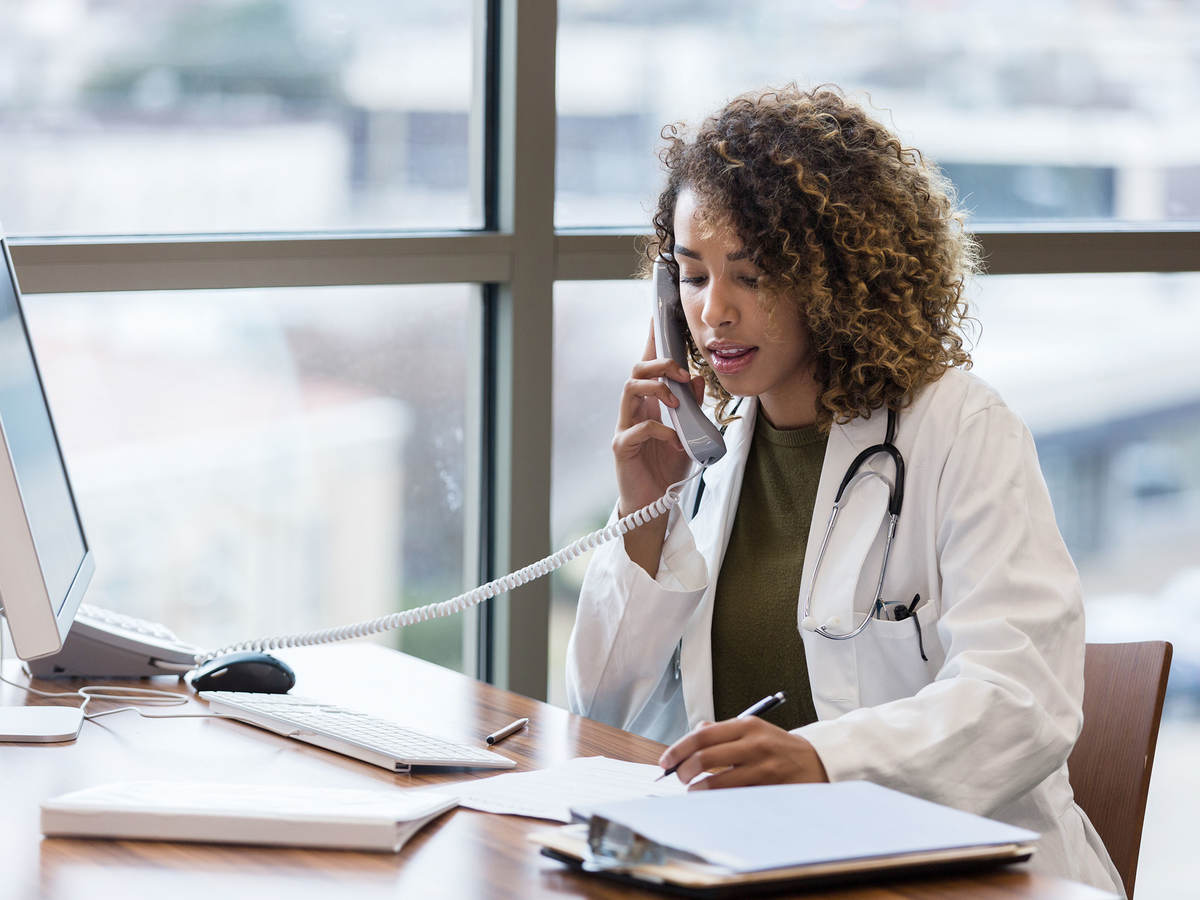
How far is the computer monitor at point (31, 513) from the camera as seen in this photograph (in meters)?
1.24

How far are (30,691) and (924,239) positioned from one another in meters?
1.23

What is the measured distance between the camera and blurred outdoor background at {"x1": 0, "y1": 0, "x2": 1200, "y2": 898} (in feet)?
7.34

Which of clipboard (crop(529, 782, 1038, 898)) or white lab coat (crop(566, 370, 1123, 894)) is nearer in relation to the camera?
clipboard (crop(529, 782, 1038, 898))

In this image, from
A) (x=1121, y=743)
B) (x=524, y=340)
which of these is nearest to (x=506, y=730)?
(x=1121, y=743)

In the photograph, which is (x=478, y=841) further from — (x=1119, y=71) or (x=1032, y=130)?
(x=1119, y=71)

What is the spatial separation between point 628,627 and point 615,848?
Result: 0.77 m

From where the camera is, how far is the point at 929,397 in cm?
170

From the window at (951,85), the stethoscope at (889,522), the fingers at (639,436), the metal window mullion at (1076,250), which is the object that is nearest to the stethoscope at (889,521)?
the stethoscope at (889,522)

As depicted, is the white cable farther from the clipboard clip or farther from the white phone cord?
Result: the clipboard clip

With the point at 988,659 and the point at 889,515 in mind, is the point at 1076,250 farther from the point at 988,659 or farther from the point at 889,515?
the point at 988,659

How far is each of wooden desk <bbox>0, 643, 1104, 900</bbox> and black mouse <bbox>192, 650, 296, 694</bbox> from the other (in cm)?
3

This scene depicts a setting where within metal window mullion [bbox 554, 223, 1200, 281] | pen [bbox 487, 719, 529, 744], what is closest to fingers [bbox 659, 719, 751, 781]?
pen [bbox 487, 719, 529, 744]

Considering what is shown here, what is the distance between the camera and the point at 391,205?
2.42 metres

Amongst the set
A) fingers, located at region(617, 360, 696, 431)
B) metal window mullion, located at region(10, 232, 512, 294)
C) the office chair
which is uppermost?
metal window mullion, located at region(10, 232, 512, 294)
